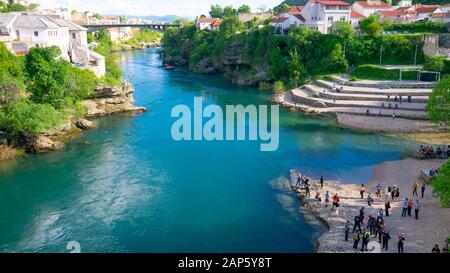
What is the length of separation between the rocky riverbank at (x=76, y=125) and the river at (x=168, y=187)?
1364 mm

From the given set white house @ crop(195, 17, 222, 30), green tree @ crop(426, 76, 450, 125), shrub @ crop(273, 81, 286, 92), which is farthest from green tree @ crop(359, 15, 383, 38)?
white house @ crop(195, 17, 222, 30)

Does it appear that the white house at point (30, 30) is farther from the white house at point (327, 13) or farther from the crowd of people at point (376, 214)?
Answer: the white house at point (327, 13)

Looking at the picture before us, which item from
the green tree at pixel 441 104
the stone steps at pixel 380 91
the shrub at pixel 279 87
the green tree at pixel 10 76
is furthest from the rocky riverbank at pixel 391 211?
the shrub at pixel 279 87

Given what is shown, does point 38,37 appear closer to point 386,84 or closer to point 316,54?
point 316,54

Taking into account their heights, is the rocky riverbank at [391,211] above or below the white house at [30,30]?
below

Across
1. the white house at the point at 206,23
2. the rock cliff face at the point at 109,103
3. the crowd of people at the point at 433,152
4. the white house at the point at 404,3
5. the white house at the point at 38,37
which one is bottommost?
the crowd of people at the point at 433,152

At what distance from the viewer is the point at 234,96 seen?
67000 mm

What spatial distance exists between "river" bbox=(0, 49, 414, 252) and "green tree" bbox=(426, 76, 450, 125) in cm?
594

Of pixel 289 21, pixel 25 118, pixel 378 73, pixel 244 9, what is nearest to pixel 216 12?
pixel 244 9

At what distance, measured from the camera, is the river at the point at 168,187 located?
24.8 metres

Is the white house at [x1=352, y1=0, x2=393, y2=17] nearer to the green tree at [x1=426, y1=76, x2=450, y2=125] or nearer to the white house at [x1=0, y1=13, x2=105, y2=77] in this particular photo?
→ the white house at [x1=0, y1=13, x2=105, y2=77]

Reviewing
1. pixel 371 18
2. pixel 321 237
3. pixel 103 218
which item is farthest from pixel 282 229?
pixel 371 18

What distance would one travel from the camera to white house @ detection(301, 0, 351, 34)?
7456 cm

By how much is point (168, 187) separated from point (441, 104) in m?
23.1
